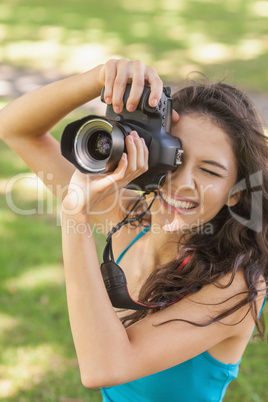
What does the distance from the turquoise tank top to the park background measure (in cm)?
95

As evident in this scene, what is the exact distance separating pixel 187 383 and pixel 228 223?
577 millimetres

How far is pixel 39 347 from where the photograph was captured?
130 inches

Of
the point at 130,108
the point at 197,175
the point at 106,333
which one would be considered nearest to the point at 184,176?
the point at 197,175

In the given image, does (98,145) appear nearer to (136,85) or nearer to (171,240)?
(136,85)

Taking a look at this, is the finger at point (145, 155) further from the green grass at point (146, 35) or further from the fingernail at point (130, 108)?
the green grass at point (146, 35)

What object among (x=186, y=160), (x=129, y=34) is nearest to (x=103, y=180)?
(x=186, y=160)

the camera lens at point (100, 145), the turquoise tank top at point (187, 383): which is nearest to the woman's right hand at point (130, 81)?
the camera lens at point (100, 145)

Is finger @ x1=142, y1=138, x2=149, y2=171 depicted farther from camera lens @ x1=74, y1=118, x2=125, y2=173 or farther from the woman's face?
the woman's face

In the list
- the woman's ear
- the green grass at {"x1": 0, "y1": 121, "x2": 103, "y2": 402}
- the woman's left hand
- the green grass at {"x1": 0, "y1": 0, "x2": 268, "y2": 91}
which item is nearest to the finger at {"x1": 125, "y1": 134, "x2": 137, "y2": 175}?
the woman's left hand

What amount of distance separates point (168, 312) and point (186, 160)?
19.9 inches

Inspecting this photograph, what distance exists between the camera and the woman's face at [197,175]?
197 centimetres

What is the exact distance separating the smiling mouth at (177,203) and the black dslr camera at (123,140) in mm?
136

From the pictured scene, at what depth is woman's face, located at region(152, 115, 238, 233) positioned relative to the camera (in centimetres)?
197

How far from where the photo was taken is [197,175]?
6.51 feet
